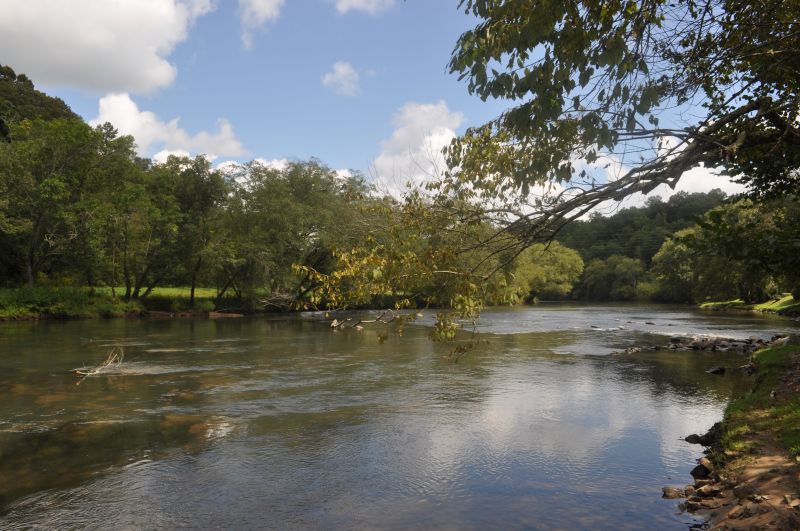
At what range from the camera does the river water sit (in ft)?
27.4

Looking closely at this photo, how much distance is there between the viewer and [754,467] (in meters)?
8.27

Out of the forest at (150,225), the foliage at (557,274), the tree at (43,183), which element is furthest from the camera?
the foliage at (557,274)

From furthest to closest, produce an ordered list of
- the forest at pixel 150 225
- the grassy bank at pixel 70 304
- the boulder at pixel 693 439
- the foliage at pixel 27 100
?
the foliage at pixel 27 100
the forest at pixel 150 225
the grassy bank at pixel 70 304
the boulder at pixel 693 439

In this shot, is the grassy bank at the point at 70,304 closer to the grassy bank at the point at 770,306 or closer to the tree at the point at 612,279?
the grassy bank at the point at 770,306

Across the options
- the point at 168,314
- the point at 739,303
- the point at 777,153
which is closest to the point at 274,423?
the point at 777,153

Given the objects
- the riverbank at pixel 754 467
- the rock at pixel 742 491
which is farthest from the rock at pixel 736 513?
the rock at pixel 742 491

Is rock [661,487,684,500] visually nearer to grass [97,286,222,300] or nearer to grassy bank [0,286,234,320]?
grassy bank [0,286,234,320]

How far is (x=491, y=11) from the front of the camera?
6.50 m

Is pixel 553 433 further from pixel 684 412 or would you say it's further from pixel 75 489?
pixel 75 489

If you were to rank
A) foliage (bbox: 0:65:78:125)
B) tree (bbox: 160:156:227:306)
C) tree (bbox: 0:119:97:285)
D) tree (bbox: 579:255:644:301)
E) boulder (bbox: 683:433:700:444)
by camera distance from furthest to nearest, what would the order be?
1. tree (bbox: 579:255:644:301)
2. foliage (bbox: 0:65:78:125)
3. tree (bbox: 160:156:227:306)
4. tree (bbox: 0:119:97:285)
5. boulder (bbox: 683:433:700:444)

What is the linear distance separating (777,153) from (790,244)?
9.63 ft

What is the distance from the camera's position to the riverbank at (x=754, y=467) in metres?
6.82

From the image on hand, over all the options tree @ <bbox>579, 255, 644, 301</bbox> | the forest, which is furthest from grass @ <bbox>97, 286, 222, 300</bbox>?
tree @ <bbox>579, 255, 644, 301</bbox>

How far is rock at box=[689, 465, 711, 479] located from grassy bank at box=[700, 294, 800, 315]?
44.5 m
